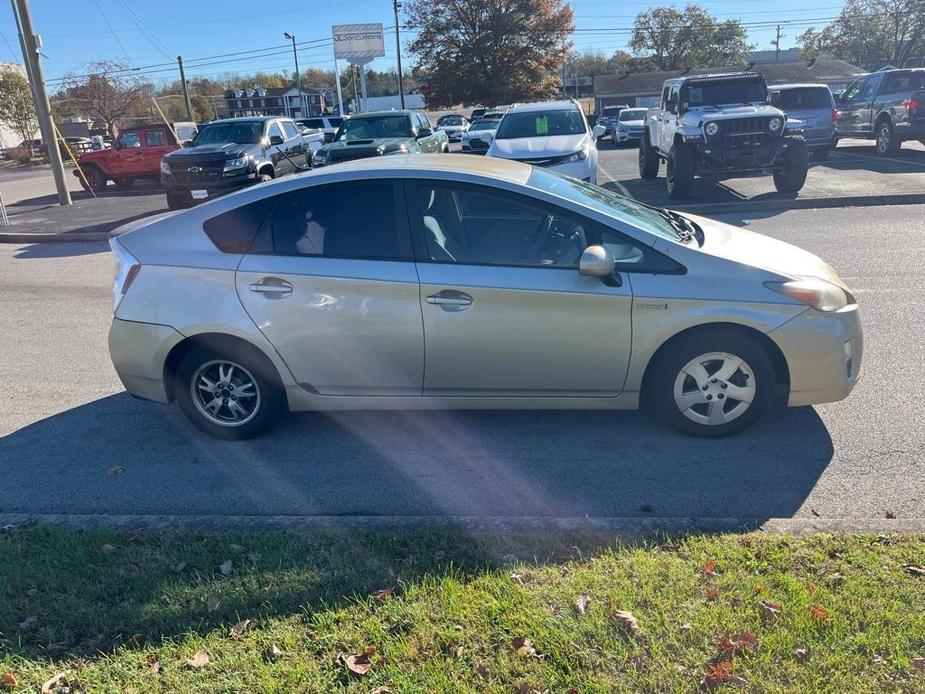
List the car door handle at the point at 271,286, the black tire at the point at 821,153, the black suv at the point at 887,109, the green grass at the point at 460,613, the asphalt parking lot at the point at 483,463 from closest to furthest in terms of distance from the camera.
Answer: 1. the green grass at the point at 460,613
2. the asphalt parking lot at the point at 483,463
3. the car door handle at the point at 271,286
4. the black suv at the point at 887,109
5. the black tire at the point at 821,153

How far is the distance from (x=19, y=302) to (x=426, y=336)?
7.11 metres

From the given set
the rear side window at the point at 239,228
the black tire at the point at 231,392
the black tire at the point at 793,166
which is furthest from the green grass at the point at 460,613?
the black tire at the point at 793,166

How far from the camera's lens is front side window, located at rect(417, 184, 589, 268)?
4320 millimetres

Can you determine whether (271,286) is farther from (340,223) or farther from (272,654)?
(272,654)

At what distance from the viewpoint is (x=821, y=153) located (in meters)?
18.4

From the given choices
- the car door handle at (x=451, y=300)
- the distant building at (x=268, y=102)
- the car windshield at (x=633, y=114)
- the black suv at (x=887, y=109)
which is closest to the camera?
the car door handle at (x=451, y=300)

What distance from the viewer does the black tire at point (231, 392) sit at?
4.60m

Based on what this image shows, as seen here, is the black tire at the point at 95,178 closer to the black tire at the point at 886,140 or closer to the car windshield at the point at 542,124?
the car windshield at the point at 542,124

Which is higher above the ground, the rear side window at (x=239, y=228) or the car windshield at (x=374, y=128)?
the car windshield at (x=374, y=128)

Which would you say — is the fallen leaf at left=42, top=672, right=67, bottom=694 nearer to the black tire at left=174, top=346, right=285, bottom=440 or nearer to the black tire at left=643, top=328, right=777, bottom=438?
the black tire at left=174, top=346, right=285, bottom=440

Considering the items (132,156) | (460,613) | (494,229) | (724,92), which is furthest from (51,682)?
(132,156)

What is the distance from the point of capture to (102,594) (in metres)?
3.17

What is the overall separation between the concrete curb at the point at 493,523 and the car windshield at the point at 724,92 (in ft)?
39.4

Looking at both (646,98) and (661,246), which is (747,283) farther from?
(646,98)
